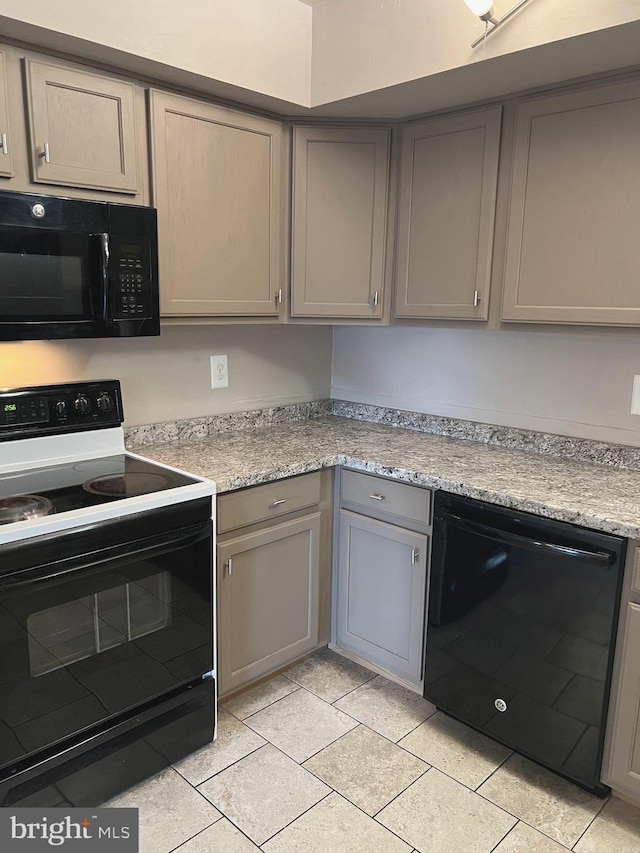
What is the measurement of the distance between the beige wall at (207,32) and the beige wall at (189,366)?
900mm

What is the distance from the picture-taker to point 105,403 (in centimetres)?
209

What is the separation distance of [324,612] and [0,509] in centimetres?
130

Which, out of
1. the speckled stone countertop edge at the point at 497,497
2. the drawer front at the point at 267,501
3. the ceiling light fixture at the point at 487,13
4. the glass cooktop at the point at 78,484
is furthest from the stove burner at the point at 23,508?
the ceiling light fixture at the point at 487,13

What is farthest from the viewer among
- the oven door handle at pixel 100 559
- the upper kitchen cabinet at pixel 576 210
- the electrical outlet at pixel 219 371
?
the electrical outlet at pixel 219 371

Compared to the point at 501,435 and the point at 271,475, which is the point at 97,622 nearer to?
the point at 271,475

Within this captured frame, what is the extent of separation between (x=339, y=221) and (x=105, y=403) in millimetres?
1099

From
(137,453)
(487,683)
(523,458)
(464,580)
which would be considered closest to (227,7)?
(137,453)

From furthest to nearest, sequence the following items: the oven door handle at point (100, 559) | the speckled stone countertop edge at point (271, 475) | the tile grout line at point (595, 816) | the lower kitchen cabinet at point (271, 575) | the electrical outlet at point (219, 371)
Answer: the electrical outlet at point (219, 371), the lower kitchen cabinet at point (271, 575), the speckled stone countertop edge at point (271, 475), the tile grout line at point (595, 816), the oven door handle at point (100, 559)

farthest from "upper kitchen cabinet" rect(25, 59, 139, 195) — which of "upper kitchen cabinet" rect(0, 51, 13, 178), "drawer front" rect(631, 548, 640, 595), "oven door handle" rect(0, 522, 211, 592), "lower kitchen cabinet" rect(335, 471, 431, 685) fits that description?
"drawer front" rect(631, 548, 640, 595)

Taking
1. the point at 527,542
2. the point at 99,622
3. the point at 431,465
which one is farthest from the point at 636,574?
the point at 99,622

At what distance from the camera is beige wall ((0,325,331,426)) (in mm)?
2076

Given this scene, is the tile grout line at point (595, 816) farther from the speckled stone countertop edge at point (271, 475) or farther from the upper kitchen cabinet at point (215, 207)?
the upper kitchen cabinet at point (215, 207)

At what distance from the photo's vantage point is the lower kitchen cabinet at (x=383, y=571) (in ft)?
6.97

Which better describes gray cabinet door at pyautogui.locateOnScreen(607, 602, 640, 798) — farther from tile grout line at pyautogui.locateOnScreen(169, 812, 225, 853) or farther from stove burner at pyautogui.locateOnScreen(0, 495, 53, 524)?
stove burner at pyautogui.locateOnScreen(0, 495, 53, 524)
